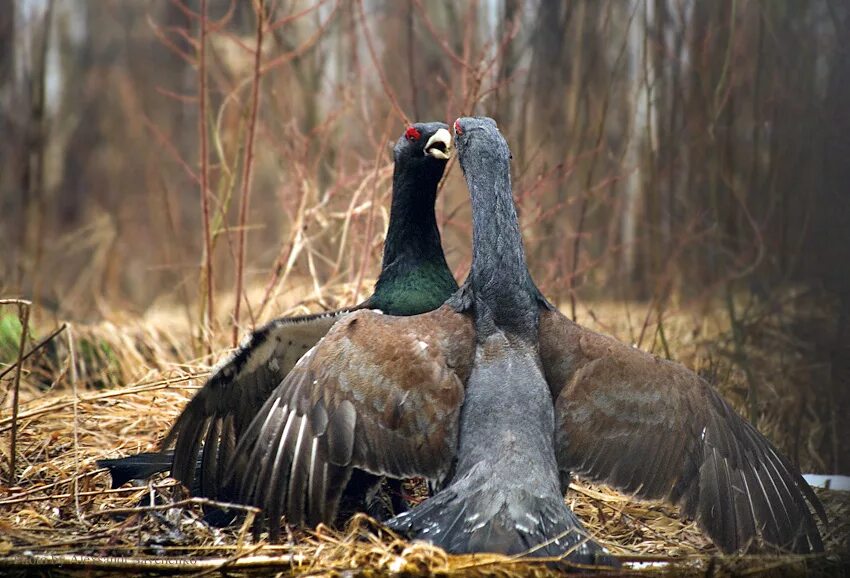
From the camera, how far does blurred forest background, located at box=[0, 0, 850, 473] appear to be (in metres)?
5.25

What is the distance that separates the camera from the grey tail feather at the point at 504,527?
3371 millimetres

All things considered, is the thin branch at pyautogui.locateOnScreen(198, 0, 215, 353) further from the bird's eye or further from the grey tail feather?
the grey tail feather

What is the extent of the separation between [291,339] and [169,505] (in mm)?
824

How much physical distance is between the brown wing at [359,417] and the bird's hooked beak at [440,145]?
1.03 meters

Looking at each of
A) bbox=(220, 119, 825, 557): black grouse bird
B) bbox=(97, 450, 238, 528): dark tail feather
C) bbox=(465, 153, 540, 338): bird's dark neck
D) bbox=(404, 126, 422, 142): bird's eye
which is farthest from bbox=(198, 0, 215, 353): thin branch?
bbox=(465, 153, 540, 338): bird's dark neck

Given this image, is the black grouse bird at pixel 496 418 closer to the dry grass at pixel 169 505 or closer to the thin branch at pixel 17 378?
the dry grass at pixel 169 505

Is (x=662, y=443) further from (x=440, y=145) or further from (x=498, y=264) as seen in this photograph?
(x=440, y=145)

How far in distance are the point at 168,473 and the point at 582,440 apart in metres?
1.81

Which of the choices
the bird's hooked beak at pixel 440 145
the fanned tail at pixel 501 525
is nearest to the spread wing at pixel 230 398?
the bird's hooked beak at pixel 440 145

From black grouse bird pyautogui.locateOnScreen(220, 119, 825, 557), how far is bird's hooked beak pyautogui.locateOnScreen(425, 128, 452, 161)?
21.4 inches

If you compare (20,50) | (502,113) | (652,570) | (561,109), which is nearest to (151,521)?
(652,570)

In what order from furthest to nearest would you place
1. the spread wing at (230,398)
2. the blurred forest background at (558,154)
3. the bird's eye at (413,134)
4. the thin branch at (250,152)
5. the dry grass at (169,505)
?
the thin branch at (250,152) → the blurred forest background at (558,154) → the bird's eye at (413,134) → the spread wing at (230,398) → the dry grass at (169,505)

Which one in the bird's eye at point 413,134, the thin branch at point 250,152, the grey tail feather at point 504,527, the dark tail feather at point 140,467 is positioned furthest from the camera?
the thin branch at point 250,152

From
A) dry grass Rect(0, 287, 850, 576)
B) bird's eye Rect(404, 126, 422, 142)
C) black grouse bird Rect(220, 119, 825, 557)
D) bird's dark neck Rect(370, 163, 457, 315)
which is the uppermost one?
bird's eye Rect(404, 126, 422, 142)
